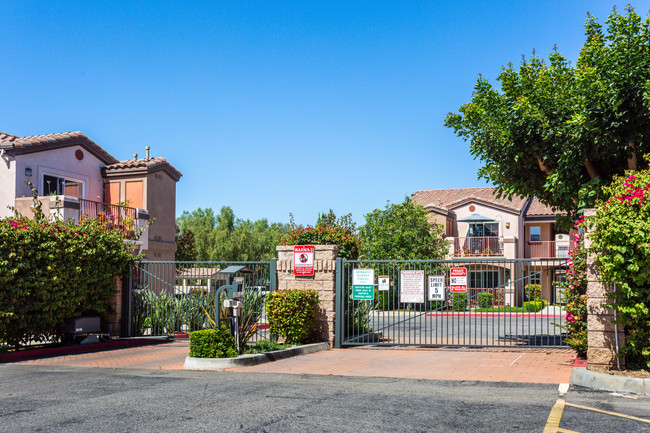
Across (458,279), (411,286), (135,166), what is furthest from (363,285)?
(135,166)

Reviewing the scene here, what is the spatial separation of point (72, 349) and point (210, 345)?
4.34m

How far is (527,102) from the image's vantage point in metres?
13.5

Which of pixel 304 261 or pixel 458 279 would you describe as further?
pixel 304 261

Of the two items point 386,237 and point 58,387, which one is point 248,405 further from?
point 386,237

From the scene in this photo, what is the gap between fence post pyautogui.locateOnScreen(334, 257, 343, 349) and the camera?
14.1 metres

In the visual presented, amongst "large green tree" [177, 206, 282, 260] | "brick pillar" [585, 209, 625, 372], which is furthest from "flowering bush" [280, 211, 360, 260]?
"large green tree" [177, 206, 282, 260]

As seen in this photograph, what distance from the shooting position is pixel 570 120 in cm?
1261

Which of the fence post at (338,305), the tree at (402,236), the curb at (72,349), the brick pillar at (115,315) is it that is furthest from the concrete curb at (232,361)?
the tree at (402,236)

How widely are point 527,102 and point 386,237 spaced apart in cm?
2165

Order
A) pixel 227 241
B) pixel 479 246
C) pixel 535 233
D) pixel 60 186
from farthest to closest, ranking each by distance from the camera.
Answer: pixel 227 241 → pixel 535 233 → pixel 479 246 → pixel 60 186

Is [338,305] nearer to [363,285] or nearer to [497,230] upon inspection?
[363,285]

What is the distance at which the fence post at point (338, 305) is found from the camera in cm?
1412

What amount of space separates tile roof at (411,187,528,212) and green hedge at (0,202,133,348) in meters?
27.5

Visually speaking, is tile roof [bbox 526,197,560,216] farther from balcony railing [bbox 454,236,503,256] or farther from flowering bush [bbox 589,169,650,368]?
flowering bush [bbox 589,169,650,368]
